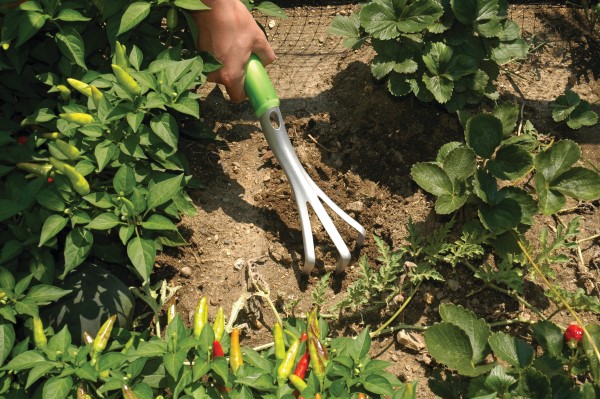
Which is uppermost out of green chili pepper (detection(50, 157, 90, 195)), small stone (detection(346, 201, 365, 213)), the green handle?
the green handle

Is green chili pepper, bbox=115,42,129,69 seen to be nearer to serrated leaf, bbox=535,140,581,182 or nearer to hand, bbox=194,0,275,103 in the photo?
hand, bbox=194,0,275,103

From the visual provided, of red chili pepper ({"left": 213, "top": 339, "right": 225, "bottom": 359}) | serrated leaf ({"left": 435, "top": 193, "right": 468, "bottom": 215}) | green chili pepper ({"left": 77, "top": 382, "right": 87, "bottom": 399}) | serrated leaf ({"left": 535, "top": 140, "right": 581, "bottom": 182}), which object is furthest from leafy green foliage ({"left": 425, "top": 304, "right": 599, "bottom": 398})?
green chili pepper ({"left": 77, "top": 382, "right": 87, "bottom": 399})

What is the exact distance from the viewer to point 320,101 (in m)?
3.30

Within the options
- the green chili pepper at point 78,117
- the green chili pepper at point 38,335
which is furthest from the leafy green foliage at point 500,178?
the green chili pepper at point 38,335

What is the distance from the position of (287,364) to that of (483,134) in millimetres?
1134

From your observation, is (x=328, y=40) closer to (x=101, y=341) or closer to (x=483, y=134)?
(x=483, y=134)

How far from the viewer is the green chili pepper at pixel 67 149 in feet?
7.63

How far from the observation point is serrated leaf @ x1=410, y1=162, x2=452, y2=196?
279cm

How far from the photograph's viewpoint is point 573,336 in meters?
2.46

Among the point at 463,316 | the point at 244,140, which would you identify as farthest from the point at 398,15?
the point at 463,316

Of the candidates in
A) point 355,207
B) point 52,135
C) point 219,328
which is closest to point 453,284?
point 355,207

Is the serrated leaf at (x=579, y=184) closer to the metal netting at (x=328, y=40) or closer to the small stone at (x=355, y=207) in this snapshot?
the small stone at (x=355, y=207)

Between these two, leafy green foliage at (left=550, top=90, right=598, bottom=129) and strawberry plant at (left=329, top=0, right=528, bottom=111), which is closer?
strawberry plant at (left=329, top=0, right=528, bottom=111)

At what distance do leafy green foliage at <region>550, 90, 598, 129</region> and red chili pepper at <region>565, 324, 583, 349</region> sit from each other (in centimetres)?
93
